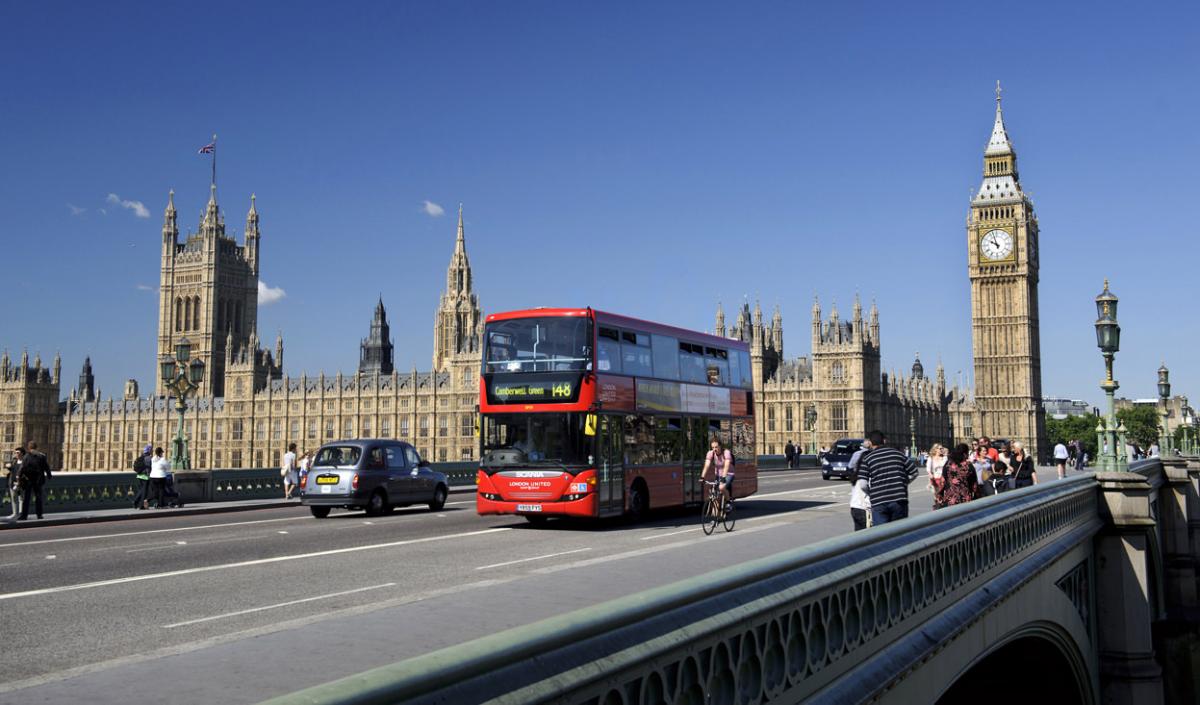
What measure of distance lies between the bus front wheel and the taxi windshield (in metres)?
7.09

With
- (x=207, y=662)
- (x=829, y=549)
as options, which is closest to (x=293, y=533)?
(x=207, y=662)

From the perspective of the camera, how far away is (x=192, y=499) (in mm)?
31281

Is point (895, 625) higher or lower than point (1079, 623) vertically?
higher

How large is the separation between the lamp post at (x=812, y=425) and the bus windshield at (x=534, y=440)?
64390mm

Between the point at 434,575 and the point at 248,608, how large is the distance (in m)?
2.99

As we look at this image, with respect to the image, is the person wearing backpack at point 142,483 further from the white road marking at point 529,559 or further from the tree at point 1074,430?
the tree at point 1074,430

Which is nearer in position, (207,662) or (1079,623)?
(207,662)

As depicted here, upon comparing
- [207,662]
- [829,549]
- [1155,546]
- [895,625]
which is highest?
[829,549]

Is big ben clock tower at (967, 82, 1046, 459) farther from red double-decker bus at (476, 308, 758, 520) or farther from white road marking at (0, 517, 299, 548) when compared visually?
white road marking at (0, 517, 299, 548)

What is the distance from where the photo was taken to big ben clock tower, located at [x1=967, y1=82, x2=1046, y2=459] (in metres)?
111

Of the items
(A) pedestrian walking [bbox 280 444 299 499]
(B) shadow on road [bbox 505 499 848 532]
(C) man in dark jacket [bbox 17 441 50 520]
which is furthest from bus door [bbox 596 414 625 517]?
(A) pedestrian walking [bbox 280 444 299 499]

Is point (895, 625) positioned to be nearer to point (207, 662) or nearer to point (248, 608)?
point (207, 662)

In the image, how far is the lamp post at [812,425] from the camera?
83375 millimetres

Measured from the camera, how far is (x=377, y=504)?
2514cm
